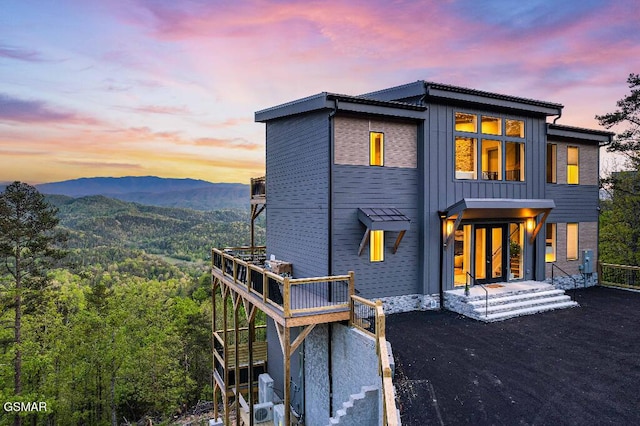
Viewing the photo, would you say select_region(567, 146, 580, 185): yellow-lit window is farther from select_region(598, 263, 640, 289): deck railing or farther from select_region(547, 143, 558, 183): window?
select_region(598, 263, 640, 289): deck railing

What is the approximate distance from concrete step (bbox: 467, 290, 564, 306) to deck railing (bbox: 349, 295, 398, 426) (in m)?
3.27

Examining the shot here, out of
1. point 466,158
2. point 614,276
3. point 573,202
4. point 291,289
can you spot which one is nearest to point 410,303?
point 291,289

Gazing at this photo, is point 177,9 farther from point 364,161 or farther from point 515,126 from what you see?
point 515,126

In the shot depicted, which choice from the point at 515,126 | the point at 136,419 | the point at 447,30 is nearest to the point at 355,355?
the point at 515,126

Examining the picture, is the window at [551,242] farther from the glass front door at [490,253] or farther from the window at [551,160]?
the glass front door at [490,253]

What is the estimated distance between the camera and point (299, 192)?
11.1 meters

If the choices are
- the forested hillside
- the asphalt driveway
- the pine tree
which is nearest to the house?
the asphalt driveway

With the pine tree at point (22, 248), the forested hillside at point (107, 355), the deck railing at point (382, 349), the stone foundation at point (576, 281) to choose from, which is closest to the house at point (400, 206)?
the stone foundation at point (576, 281)

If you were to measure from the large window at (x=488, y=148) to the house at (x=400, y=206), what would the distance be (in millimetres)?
41

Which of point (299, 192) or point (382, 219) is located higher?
point (299, 192)

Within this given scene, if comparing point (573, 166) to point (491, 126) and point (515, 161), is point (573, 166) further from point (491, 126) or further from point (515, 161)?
point (491, 126)

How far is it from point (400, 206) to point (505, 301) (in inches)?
162

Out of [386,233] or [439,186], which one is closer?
[386,233]

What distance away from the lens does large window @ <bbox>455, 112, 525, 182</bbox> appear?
456 inches
